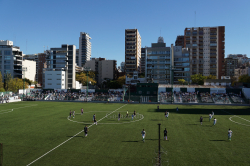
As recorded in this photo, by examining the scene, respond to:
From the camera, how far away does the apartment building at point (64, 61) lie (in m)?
111

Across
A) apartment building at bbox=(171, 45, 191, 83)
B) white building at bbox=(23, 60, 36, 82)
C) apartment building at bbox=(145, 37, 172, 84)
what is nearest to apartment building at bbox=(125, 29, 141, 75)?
apartment building at bbox=(145, 37, 172, 84)

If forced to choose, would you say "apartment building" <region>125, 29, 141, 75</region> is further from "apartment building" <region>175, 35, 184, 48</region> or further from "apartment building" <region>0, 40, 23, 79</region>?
"apartment building" <region>0, 40, 23, 79</region>

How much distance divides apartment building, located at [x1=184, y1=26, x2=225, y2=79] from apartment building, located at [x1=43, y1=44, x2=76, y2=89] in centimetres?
8161

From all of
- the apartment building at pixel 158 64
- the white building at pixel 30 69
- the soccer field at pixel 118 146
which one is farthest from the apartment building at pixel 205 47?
the white building at pixel 30 69

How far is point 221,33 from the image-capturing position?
144 m

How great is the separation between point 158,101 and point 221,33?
10276cm

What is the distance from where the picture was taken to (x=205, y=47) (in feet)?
471

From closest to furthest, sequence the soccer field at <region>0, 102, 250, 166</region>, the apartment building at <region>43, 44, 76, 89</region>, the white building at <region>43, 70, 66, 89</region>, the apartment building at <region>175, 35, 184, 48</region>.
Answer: the soccer field at <region>0, 102, 250, 166</region> < the white building at <region>43, 70, 66, 89</region> < the apartment building at <region>43, 44, 76, 89</region> < the apartment building at <region>175, 35, 184, 48</region>

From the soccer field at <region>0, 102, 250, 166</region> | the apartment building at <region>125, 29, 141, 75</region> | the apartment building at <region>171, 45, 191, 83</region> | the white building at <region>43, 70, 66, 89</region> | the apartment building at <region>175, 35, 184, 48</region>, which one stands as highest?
the apartment building at <region>175, 35, 184, 48</region>

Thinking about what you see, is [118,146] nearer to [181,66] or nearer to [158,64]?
[158,64]

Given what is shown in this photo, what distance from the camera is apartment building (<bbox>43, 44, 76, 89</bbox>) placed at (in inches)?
4355

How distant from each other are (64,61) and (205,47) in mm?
99089

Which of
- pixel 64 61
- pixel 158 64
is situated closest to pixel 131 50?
pixel 158 64

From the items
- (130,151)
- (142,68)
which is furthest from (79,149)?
(142,68)
